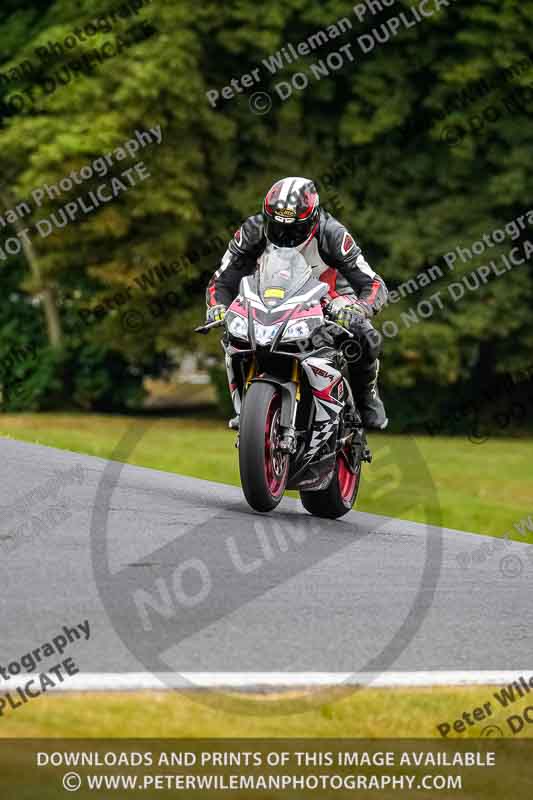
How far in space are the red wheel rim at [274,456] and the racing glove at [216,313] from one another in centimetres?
76

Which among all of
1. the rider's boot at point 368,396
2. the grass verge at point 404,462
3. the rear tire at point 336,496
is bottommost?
the grass verge at point 404,462

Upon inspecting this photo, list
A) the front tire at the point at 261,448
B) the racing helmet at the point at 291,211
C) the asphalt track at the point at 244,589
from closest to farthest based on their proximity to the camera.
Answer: the asphalt track at the point at 244,589 → the front tire at the point at 261,448 → the racing helmet at the point at 291,211

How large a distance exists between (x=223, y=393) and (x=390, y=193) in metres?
6.91

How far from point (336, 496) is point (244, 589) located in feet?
8.88

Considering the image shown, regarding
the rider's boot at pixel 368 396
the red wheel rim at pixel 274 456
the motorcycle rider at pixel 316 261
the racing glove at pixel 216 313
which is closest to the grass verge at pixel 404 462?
the rider's boot at pixel 368 396

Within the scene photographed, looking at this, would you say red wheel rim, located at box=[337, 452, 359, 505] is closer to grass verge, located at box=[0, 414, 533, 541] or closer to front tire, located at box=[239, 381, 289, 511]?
front tire, located at box=[239, 381, 289, 511]

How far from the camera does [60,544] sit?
833cm

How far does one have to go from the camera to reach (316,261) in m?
9.47

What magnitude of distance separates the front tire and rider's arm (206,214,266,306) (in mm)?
1062

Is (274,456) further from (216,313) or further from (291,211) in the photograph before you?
(291,211)

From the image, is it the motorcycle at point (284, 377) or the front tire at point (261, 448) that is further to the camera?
the motorcycle at point (284, 377)

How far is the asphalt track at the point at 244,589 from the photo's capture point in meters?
6.19

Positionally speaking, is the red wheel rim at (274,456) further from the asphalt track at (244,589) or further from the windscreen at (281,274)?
the windscreen at (281,274)

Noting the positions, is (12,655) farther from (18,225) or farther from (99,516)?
(18,225)
